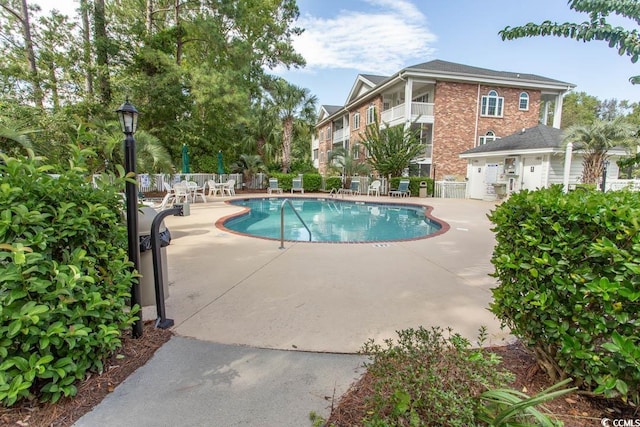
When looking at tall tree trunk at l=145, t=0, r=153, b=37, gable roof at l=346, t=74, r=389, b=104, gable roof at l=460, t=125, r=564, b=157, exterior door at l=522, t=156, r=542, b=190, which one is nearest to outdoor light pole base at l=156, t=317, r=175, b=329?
gable roof at l=460, t=125, r=564, b=157

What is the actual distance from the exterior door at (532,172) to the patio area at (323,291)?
1068cm

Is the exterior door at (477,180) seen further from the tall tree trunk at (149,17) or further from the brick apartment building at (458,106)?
the tall tree trunk at (149,17)

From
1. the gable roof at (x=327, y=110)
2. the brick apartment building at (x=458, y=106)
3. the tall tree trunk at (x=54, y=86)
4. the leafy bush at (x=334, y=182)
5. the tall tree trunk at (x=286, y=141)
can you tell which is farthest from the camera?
the gable roof at (x=327, y=110)

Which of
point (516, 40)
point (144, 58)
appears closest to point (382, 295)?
point (516, 40)

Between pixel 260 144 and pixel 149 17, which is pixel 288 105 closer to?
pixel 260 144

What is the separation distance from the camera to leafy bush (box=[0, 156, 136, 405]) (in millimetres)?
1524

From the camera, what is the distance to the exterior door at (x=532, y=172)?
14516mm

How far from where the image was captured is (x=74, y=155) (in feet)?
6.86

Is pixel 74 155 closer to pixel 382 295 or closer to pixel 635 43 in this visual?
pixel 382 295

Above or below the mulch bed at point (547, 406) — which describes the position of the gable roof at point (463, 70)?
above

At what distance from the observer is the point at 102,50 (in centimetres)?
1579

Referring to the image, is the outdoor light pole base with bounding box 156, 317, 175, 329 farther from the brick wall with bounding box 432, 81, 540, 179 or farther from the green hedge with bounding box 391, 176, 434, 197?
the brick wall with bounding box 432, 81, 540, 179

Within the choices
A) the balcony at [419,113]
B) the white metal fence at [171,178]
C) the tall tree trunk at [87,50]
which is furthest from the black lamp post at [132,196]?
the balcony at [419,113]

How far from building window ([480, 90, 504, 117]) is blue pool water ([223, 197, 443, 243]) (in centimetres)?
1066
